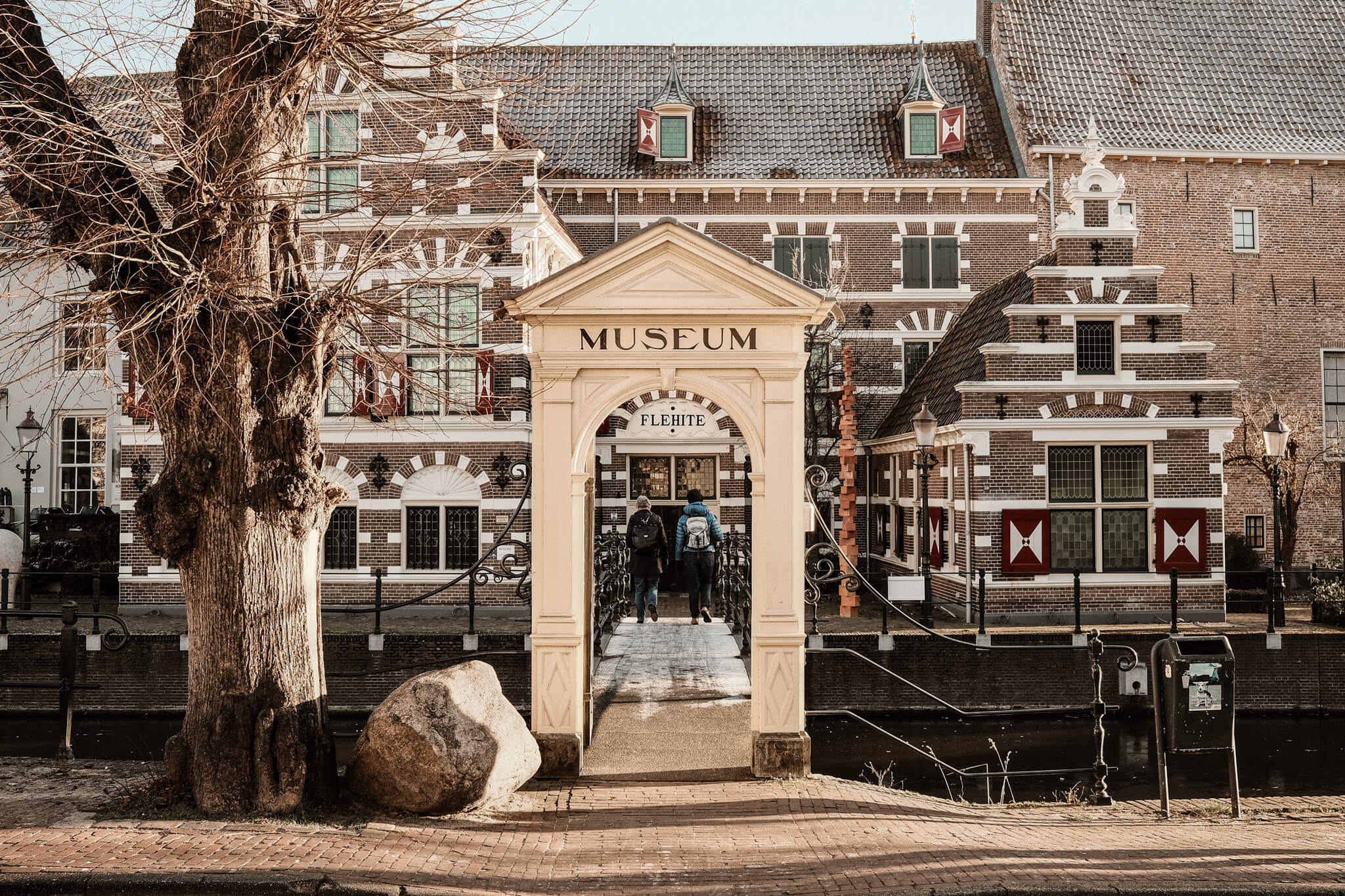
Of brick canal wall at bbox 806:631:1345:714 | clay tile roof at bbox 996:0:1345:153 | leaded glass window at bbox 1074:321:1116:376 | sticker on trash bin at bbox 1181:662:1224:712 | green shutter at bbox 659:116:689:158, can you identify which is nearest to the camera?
sticker on trash bin at bbox 1181:662:1224:712

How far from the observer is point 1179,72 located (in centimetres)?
2656

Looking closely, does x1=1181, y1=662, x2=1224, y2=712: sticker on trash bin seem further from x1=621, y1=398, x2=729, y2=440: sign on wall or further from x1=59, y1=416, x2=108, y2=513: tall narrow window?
x1=59, y1=416, x2=108, y2=513: tall narrow window

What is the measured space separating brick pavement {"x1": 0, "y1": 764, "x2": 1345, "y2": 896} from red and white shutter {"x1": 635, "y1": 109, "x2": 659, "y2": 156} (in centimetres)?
1956

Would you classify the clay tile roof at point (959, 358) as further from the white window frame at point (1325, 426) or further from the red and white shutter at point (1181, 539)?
the white window frame at point (1325, 426)

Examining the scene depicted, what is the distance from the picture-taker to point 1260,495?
81.0 feet

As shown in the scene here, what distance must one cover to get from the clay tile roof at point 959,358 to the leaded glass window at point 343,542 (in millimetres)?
10075

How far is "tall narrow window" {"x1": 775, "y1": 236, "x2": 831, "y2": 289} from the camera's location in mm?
23969

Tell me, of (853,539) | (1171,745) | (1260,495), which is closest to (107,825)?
(1171,745)

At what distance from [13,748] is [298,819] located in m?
8.54

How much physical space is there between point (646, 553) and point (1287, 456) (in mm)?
15298

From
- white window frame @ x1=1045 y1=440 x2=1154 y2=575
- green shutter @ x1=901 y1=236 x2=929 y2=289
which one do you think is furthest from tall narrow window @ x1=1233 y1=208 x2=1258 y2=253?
white window frame @ x1=1045 y1=440 x2=1154 y2=575

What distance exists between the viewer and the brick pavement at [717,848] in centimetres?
549

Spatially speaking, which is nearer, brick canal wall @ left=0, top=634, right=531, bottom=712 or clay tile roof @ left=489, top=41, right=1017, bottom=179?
brick canal wall @ left=0, top=634, right=531, bottom=712

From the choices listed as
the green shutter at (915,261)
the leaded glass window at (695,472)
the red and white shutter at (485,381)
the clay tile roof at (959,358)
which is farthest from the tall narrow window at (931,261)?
the red and white shutter at (485,381)
